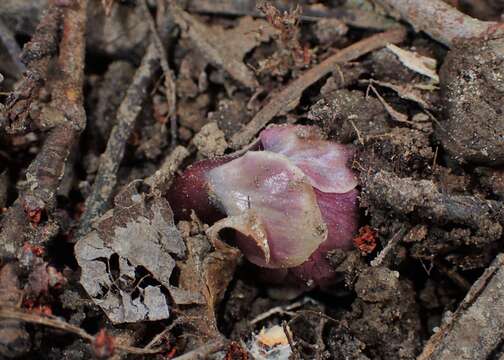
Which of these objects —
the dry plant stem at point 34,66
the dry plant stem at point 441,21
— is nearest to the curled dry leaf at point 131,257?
the dry plant stem at point 34,66

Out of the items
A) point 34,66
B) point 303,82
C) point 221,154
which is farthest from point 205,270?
point 34,66

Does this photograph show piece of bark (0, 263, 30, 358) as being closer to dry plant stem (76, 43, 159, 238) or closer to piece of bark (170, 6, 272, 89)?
dry plant stem (76, 43, 159, 238)

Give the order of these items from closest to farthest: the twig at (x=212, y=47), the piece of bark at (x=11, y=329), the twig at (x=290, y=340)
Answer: the piece of bark at (x=11, y=329) → the twig at (x=290, y=340) → the twig at (x=212, y=47)

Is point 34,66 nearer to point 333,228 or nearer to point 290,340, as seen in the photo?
point 333,228

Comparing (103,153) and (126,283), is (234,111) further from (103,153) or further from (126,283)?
(126,283)

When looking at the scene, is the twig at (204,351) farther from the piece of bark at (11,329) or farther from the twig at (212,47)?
the twig at (212,47)

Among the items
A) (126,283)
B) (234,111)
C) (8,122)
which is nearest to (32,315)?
(126,283)
